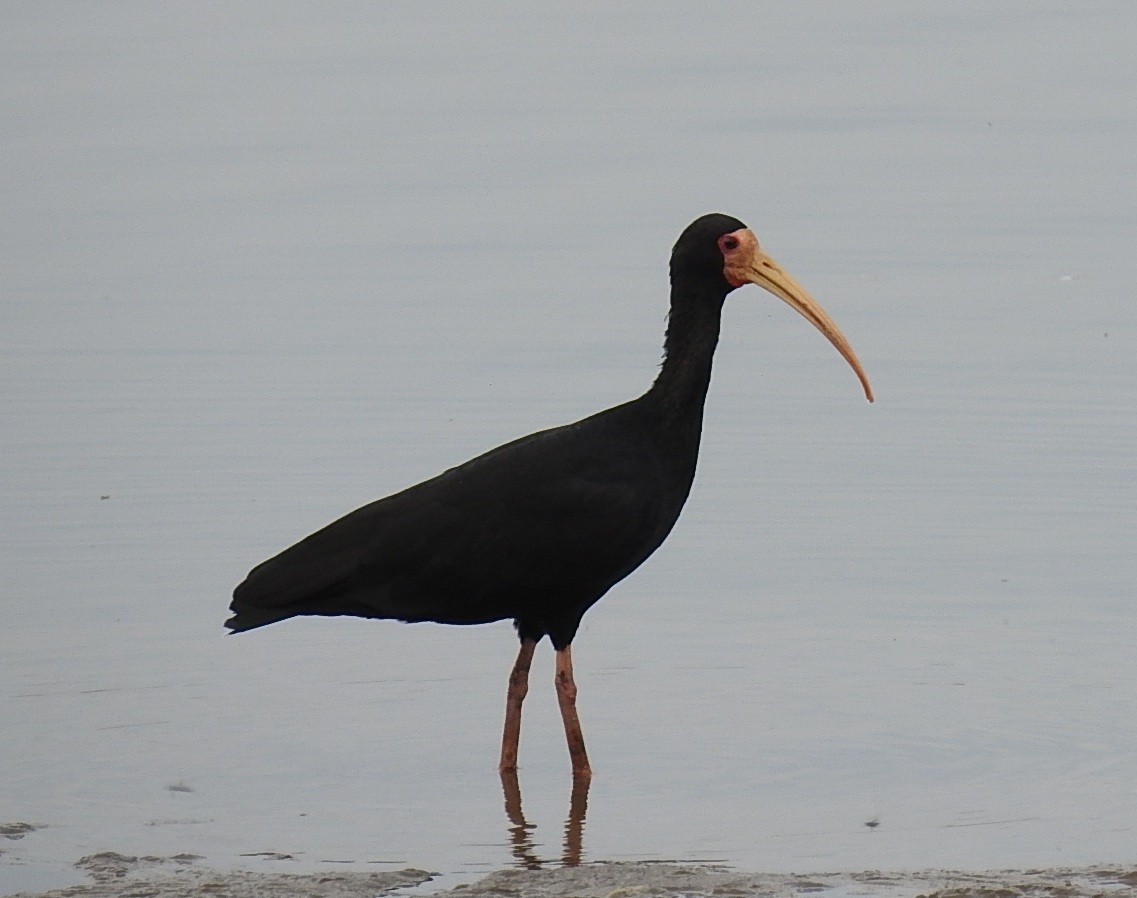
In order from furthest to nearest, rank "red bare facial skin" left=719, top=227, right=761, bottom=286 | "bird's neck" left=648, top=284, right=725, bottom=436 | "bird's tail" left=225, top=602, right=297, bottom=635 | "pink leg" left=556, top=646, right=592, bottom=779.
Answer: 1. "red bare facial skin" left=719, top=227, right=761, bottom=286
2. "bird's neck" left=648, top=284, right=725, bottom=436
3. "pink leg" left=556, top=646, right=592, bottom=779
4. "bird's tail" left=225, top=602, right=297, bottom=635

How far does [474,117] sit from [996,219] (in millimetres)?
4878

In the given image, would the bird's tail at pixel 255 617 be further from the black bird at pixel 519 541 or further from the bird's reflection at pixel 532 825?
the bird's reflection at pixel 532 825

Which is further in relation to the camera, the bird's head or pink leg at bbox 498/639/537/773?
the bird's head

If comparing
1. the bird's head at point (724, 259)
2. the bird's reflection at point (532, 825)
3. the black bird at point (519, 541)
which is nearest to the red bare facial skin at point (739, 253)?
the bird's head at point (724, 259)

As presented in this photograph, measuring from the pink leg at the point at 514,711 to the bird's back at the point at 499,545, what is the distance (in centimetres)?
14

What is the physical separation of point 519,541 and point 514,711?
549mm

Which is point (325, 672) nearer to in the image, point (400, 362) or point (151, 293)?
point (400, 362)

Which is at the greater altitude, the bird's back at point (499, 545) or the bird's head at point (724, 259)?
the bird's head at point (724, 259)

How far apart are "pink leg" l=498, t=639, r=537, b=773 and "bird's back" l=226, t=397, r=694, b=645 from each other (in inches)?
5.5

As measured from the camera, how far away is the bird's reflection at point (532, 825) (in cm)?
725

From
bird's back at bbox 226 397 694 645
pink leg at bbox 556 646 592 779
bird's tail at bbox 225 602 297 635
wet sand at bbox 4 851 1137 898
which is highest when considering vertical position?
bird's back at bbox 226 397 694 645

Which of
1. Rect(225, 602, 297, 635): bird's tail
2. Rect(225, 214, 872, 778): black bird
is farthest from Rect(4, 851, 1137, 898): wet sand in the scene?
Rect(225, 214, 872, 778): black bird

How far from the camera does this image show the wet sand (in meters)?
6.51

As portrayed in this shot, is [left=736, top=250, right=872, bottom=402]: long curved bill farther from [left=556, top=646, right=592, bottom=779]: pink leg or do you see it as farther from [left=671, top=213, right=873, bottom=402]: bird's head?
[left=556, top=646, right=592, bottom=779]: pink leg
